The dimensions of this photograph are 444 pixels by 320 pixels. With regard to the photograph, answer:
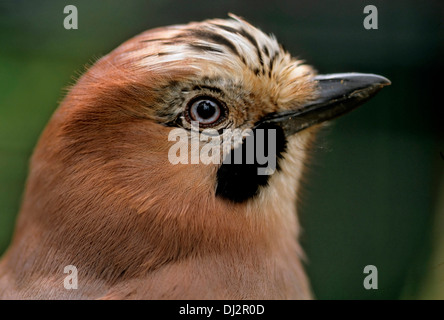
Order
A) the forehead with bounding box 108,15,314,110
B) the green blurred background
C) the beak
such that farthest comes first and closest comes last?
the green blurred background, the beak, the forehead with bounding box 108,15,314,110

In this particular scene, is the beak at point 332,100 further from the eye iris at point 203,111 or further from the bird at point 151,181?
the eye iris at point 203,111

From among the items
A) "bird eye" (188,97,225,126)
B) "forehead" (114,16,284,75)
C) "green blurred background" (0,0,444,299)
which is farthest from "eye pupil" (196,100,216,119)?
"green blurred background" (0,0,444,299)

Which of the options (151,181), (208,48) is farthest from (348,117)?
(151,181)

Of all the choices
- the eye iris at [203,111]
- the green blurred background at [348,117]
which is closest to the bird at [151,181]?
the eye iris at [203,111]

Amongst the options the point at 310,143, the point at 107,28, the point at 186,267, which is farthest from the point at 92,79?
the point at 107,28

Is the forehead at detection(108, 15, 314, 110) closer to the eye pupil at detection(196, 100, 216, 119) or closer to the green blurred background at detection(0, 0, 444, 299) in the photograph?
the eye pupil at detection(196, 100, 216, 119)

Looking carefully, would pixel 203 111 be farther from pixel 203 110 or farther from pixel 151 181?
pixel 151 181
